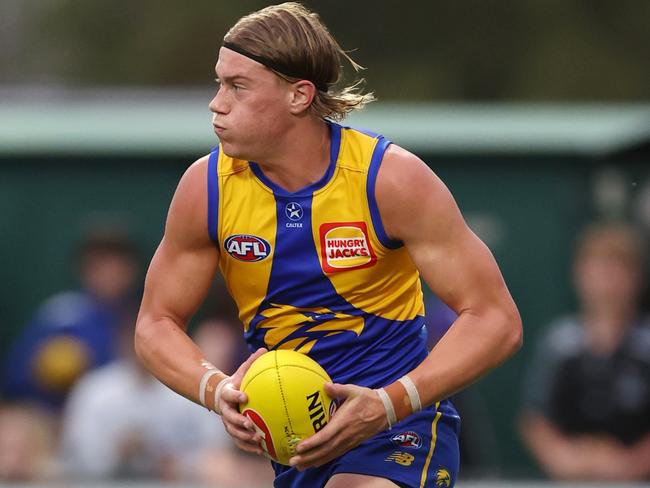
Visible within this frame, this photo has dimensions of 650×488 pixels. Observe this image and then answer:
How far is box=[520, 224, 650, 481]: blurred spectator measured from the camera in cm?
948

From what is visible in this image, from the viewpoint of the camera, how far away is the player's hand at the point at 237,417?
16.0ft

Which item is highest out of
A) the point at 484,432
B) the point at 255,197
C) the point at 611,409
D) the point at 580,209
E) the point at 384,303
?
the point at 255,197

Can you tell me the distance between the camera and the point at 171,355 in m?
5.31

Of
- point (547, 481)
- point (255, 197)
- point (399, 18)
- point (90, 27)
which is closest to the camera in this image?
point (255, 197)

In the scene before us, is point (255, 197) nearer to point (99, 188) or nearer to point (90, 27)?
point (99, 188)

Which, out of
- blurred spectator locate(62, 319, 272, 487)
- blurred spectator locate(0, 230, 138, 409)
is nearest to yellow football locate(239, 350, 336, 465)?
blurred spectator locate(62, 319, 272, 487)

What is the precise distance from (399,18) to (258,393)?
2040cm

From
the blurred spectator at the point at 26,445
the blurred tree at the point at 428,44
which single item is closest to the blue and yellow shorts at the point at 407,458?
the blurred spectator at the point at 26,445

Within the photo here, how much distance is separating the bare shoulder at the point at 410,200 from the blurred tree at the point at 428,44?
17.7 meters

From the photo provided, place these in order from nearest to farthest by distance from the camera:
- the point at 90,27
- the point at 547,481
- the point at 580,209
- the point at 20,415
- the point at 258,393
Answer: the point at 258,393 → the point at 547,481 → the point at 20,415 → the point at 580,209 → the point at 90,27

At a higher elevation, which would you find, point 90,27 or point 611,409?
point 90,27

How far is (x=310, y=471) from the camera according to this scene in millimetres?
5418

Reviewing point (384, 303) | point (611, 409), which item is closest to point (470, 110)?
point (611, 409)

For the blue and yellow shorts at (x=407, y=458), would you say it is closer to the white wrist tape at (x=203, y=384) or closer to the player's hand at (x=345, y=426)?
the player's hand at (x=345, y=426)
